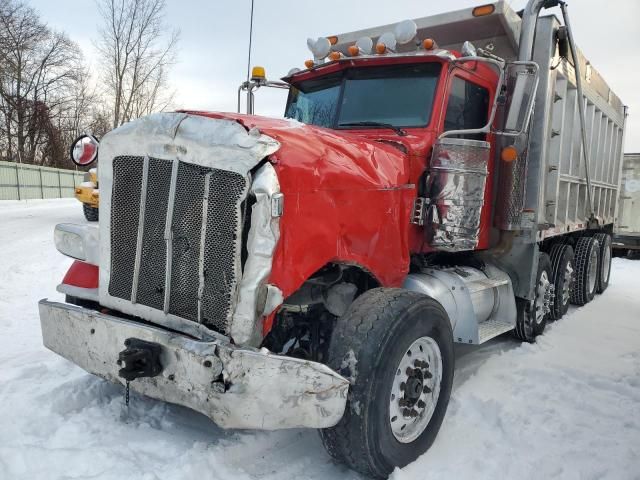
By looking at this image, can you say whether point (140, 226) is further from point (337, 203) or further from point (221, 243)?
point (337, 203)

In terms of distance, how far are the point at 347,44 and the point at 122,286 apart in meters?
3.58

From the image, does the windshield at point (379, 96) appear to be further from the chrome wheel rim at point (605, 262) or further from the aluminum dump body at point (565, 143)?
the chrome wheel rim at point (605, 262)

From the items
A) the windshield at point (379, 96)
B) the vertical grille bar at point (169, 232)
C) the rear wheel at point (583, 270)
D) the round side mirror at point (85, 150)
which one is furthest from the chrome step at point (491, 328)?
the rear wheel at point (583, 270)

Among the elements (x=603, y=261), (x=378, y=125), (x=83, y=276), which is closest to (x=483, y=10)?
(x=378, y=125)

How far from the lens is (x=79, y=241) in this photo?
334 centimetres

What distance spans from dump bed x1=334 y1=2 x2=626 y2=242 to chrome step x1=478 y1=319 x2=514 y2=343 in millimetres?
898

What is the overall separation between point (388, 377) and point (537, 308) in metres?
3.54

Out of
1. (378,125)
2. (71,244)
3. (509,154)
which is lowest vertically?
(71,244)

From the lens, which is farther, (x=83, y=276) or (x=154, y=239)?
(x=83, y=276)

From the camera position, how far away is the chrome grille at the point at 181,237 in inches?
99.3

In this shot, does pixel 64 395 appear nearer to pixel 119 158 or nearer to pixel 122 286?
pixel 122 286

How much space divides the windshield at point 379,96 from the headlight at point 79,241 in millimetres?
2121

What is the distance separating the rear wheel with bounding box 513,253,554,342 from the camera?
5.38m

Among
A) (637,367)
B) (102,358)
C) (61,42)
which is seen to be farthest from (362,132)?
(61,42)
